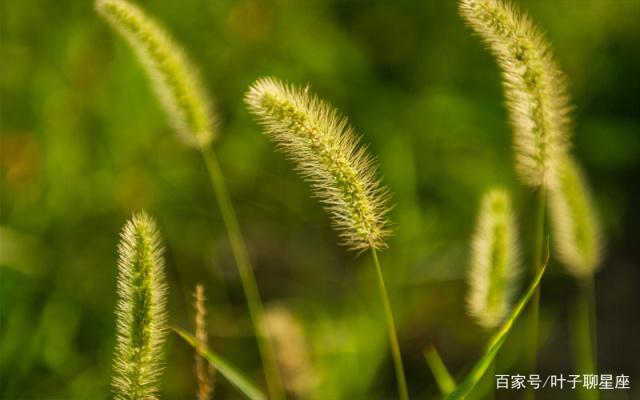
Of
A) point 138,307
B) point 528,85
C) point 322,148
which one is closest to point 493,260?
point 528,85

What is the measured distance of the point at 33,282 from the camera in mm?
2807

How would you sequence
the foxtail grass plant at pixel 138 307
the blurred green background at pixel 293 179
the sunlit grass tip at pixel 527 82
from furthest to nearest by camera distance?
1. the blurred green background at pixel 293 179
2. the sunlit grass tip at pixel 527 82
3. the foxtail grass plant at pixel 138 307

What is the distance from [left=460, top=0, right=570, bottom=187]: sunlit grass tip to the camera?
4.96 ft

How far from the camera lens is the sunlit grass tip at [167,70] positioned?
1.74 m

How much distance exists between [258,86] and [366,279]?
1.75 metres

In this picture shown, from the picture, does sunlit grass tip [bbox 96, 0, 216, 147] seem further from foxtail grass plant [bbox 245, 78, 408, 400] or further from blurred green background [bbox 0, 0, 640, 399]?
blurred green background [bbox 0, 0, 640, 399]

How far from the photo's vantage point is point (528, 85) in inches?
62.0

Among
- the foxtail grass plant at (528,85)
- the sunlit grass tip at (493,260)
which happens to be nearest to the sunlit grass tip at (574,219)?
the foxtail grass plant at (528,85)

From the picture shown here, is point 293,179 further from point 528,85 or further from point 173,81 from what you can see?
point 528,85

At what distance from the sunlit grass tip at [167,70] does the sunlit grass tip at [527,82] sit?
0.63m

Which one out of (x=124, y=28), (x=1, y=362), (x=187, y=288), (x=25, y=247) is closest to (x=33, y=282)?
(x=25, y=247)

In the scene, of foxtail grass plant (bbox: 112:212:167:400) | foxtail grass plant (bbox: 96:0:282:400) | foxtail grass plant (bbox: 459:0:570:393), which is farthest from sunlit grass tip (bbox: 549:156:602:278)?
foxtail grass plant (bbox: 112:212:167:400)

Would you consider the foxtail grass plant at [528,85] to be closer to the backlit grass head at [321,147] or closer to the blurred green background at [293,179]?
the backlit grass head at [321,147]

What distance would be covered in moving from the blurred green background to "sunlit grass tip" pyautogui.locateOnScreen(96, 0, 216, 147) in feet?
3.14
